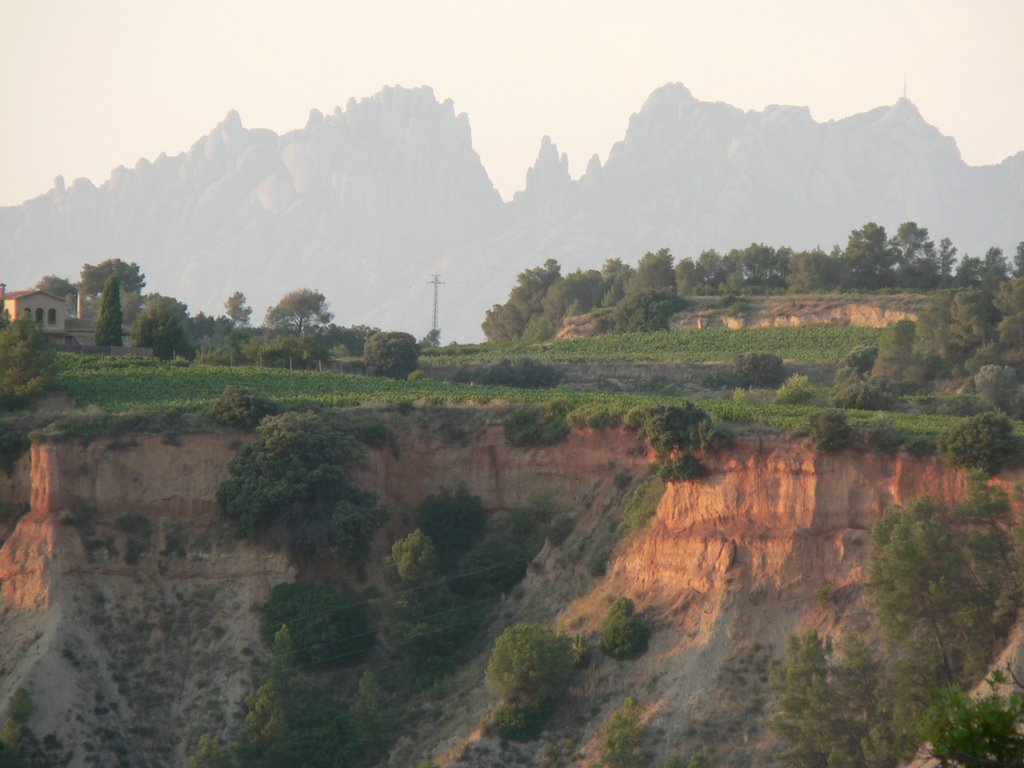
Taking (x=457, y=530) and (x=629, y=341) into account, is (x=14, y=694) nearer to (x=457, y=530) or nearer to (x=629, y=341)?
(x=457, y=530)

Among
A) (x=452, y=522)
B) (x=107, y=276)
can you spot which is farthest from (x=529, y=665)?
(x=107, y=276)

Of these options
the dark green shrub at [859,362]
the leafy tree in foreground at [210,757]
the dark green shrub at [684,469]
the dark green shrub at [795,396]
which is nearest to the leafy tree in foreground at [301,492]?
the leafy tree in foreground at [210,757]

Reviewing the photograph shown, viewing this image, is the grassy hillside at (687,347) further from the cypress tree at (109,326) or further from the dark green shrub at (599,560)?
the dark green shrub at (599,560)

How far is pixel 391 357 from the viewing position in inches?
3467

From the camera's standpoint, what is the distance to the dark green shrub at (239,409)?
63938 mm

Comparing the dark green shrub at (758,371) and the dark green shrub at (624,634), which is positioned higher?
the dark green shrub at (758,371)

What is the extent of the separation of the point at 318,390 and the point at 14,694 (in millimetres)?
20150

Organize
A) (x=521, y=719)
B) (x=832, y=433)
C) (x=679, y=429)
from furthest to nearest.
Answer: (x=679, y=429) < (x=832, y=433) < (x=521, y=719)

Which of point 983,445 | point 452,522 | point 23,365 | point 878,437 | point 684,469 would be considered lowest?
point 452,522

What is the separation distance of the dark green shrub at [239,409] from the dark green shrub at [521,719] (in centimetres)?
1576

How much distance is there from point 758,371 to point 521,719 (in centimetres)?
3875

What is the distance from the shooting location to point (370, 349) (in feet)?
292

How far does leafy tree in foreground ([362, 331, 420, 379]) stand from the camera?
87938mm

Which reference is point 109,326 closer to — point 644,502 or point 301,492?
point 301,492
